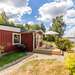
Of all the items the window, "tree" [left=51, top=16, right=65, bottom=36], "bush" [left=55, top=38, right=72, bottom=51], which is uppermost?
"tree" [left=51, top=16, right=65, bottom=36]

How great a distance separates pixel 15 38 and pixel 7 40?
2.16m

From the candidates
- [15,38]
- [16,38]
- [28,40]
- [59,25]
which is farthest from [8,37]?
[59,25]

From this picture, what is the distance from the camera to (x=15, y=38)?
78.9 ft

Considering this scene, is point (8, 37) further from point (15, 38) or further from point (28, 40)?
point (28, 40)

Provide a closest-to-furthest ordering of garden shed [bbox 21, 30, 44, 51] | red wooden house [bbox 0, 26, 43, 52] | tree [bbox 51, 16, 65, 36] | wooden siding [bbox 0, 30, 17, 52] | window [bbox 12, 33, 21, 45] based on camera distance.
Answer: wooden siding [bbox 0, 30, 17, 52]
red wooden house [bbox 0, 26, 43, 52]
window [bbox 12, 33, 21, 45]
garden shed [bbox 21, 30, 44, 51]
tree [bbox 51, 16, 65, 36]

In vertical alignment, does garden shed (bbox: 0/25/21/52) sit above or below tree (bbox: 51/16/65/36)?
below

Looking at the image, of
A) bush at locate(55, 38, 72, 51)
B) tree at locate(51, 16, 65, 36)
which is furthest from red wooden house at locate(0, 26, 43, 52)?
tree at locate(51, 16, 65, 36)

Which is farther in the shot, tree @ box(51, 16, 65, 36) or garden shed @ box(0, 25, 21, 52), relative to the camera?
tree @ box(51, 16, 65, 36)

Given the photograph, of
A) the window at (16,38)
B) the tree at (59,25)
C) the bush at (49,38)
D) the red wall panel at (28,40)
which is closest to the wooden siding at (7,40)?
the window at (16,38)

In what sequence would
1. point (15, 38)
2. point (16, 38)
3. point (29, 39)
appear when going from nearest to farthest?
point (15, 38), point (16, 38), point (29, 39)

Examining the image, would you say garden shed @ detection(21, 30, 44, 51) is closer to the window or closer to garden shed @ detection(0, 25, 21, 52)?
the window

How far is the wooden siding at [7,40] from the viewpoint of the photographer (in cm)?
2098

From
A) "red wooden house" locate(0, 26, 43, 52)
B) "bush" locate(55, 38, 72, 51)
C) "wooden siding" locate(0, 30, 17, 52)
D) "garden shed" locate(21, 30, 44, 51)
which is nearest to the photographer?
"wooden siding" locate(0, 30, 17, 52)

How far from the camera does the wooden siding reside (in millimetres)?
20984
